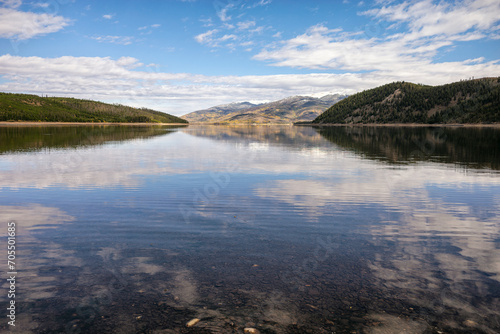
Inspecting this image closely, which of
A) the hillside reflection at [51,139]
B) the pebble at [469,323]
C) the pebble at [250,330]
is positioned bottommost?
the pebble at [469,323]

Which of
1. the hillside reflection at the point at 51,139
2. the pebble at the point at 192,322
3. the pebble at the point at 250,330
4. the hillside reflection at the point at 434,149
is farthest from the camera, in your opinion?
the hillside reflection at the point at 51,139

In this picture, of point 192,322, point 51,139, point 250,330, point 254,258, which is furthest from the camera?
point 51,139

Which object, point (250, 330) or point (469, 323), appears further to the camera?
point (469, 323)

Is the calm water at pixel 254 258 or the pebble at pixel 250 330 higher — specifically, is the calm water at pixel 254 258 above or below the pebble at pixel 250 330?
above

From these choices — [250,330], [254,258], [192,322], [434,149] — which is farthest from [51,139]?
[250,330]

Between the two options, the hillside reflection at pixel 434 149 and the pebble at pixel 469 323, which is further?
the hillside reflection at pixel 434 149

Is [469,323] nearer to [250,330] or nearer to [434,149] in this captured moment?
[250,330]

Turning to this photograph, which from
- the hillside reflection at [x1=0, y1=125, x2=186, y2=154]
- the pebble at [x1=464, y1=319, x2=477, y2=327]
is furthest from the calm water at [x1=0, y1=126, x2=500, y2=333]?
the hillside reflection at [x1=0, y1=125, x2=186, y2=154]

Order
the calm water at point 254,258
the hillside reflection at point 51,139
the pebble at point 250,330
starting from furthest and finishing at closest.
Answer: the hillside reflection at point 51,139
the calm water at point 254,258
the pebble at point 250,330

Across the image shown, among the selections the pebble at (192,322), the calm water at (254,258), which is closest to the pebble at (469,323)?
the calm water at (254,258)

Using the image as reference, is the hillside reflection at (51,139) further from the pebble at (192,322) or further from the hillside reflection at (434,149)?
the hillside reflection at (434,149)

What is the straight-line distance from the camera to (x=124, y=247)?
10.9 meters

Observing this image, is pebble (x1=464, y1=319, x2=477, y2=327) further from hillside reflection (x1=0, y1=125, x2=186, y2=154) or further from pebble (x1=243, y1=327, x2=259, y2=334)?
hillside reflection (x1=0, y1=125, x2=186, y2=154)

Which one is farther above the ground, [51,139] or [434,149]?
[51,139]
